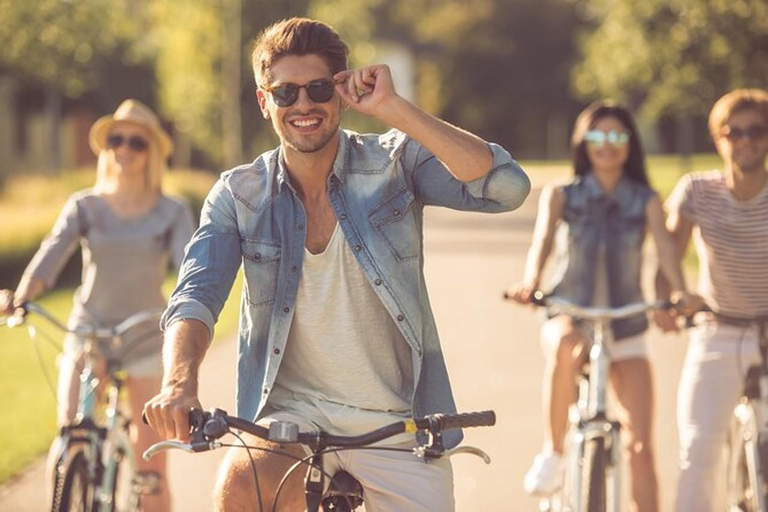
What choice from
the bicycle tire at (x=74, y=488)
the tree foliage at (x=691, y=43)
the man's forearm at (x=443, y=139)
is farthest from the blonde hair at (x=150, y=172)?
the tree foliage at (x=691, y=43)

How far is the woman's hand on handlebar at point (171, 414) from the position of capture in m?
3.53

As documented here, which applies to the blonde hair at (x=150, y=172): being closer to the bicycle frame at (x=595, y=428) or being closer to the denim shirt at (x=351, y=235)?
the bicycle frame at (x=595, y=428)

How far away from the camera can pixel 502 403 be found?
36.6 feet

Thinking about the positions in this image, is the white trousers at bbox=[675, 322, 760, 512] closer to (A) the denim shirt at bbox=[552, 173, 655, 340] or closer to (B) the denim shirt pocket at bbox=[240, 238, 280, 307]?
(A) the denim shirt at bbox=[552, 173, 655, 340]

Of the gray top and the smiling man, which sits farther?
the gray top

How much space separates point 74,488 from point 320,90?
2.65 meters

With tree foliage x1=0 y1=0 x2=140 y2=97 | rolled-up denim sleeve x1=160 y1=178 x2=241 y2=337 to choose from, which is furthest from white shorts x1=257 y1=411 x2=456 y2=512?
tree foliage x1=0 y1=0 x2=140 y2=97

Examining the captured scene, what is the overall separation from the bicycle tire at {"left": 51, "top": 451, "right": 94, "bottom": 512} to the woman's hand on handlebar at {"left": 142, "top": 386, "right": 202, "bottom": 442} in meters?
2.52

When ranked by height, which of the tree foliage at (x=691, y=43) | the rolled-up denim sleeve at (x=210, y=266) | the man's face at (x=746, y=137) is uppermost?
the tree foliage at (x=691, y=43)

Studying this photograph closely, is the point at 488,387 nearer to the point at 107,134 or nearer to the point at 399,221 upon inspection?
the point at 107,134

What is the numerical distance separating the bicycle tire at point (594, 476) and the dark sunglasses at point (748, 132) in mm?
1410

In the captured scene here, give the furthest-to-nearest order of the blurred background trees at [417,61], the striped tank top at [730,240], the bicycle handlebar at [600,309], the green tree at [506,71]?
the green tree at [506,71]
the blurred background trees at [417,61]
the striped tank top at [730,240]
the bicycle handlebar at [600,309]

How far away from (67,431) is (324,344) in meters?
2.39

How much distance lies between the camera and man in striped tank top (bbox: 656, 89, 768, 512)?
6.30m
